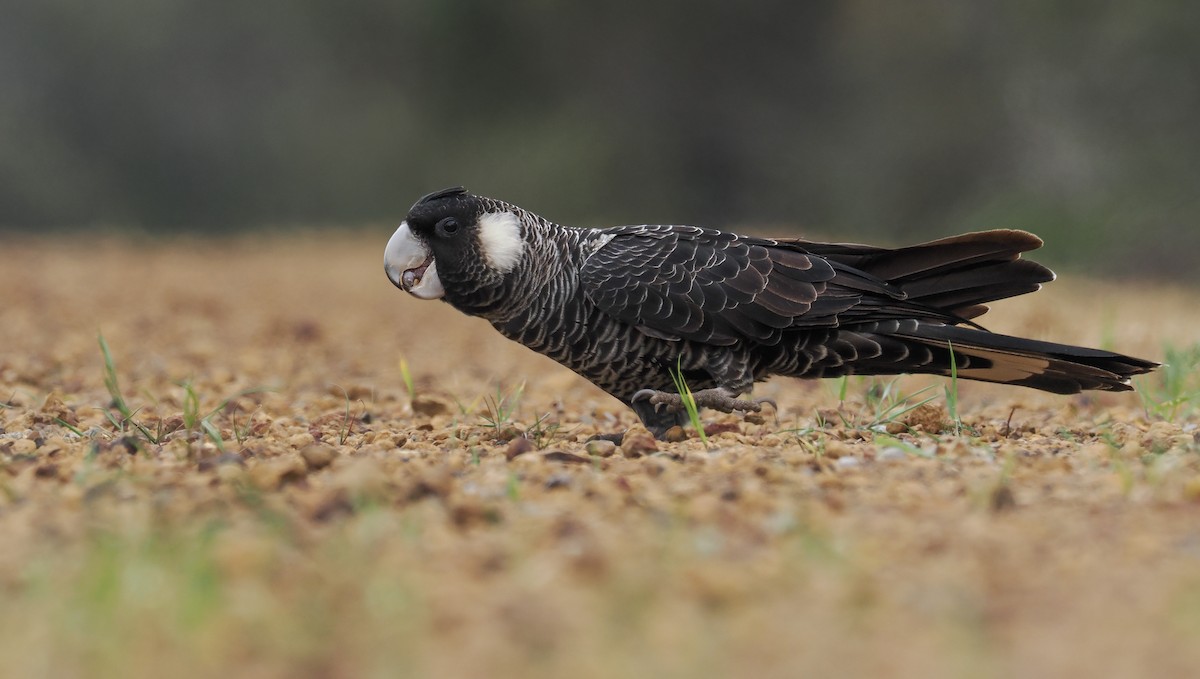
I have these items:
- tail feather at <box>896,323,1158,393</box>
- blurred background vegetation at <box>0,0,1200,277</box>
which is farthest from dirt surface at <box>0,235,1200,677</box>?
blurred background vegetation at <box>0,0,1200,277</box>

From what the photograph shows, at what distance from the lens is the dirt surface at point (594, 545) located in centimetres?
216

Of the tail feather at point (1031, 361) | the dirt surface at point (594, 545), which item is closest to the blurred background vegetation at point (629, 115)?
the tail feather at point (1031, 361)

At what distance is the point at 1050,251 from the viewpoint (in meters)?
15.9

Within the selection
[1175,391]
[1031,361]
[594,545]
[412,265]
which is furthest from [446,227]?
[1175,391]

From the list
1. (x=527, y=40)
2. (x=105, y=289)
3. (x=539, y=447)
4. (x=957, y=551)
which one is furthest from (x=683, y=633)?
(x=527, y=40)

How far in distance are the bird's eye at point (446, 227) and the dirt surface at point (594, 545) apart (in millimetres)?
699

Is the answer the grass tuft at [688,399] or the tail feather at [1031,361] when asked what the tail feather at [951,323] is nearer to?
the tail feather at [1031,361]

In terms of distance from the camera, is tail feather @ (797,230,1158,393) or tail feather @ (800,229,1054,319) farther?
tail feather @ (800,229,1054,319)

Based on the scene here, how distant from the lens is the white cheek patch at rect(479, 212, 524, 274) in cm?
485

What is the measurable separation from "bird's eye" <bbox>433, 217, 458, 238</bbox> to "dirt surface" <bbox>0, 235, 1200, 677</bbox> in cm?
70

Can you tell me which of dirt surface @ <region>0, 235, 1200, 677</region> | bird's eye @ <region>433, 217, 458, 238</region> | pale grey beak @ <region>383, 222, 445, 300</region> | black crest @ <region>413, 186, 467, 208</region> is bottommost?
dirt surface @ <region>0, 235, 1200, 677</region>

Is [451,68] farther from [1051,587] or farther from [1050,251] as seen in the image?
[1051,587]

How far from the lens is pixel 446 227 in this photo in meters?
4.89

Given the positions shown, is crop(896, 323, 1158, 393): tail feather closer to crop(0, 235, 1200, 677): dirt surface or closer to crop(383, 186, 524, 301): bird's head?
crop(0, 235, 1200, 677): dirt surface
